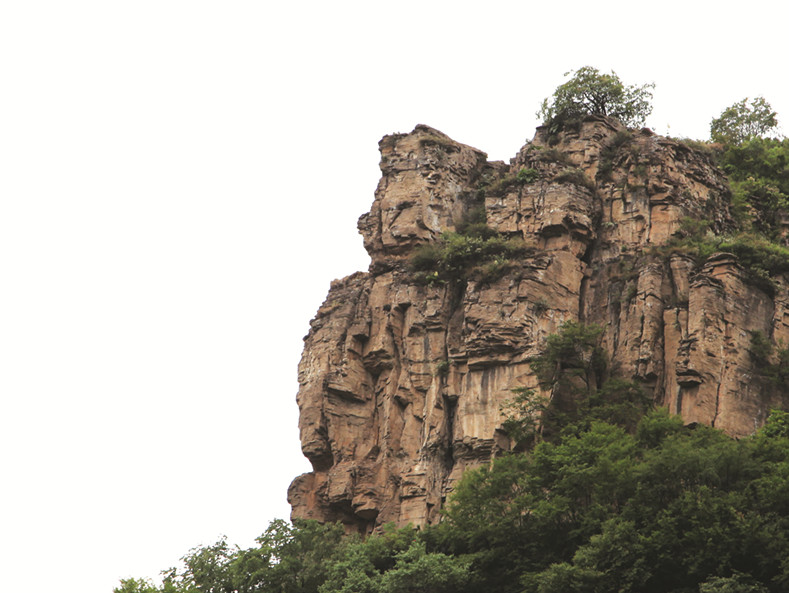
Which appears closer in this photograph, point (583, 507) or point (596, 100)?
point (583, 507)

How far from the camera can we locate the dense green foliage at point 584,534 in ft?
153

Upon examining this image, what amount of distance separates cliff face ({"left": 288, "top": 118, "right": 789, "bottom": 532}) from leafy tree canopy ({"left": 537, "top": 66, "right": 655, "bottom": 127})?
155 cm

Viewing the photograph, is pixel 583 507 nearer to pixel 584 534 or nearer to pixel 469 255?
pixel 584 534

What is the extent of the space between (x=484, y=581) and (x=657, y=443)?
8473 millimetres

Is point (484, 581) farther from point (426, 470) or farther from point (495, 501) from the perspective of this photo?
point (426, 470)

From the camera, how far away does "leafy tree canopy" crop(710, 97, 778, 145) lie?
→ 7576 centimetres

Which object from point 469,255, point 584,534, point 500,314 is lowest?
point 584,534

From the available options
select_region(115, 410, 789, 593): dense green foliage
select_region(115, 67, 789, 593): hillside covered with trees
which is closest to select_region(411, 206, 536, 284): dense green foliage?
select_region(115, 67, 789, 593): hillside covered with trees

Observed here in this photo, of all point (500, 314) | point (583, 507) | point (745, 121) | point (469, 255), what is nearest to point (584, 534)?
point (583, 507)

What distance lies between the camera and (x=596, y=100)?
230 feet

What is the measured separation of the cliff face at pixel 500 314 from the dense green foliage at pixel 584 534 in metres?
2.93

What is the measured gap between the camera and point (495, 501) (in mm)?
52719

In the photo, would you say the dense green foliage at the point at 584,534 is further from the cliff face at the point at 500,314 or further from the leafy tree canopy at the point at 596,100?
the leafy tree canopy at the point at 596,100

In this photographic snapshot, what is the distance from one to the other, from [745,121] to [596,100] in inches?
425
